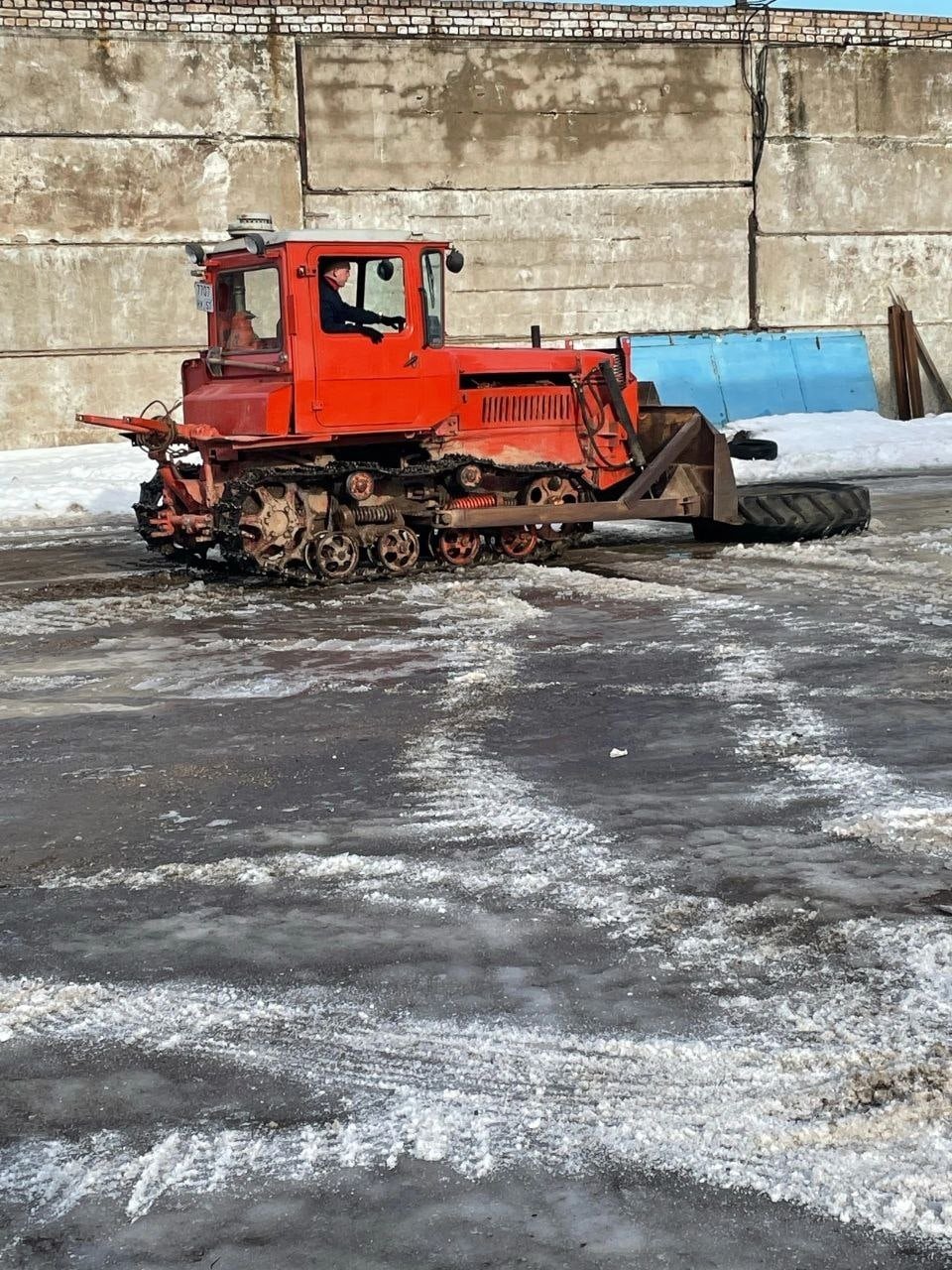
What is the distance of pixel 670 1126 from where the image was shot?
11.1ft

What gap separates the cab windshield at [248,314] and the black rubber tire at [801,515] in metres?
4.07

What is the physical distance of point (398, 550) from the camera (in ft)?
36.8

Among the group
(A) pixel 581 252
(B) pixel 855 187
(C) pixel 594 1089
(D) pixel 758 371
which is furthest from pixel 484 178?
(C) pixel 594 1089

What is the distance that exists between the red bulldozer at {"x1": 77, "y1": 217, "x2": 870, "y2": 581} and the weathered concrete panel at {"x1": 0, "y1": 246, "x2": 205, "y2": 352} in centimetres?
925

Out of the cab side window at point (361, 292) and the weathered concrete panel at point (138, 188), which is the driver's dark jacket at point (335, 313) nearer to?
the cab side window at point (361, 292)

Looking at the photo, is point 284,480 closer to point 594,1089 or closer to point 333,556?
point 333,556

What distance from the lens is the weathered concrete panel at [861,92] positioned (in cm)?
2270

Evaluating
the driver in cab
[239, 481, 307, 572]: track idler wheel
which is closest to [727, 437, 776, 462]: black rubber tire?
the driver in cab

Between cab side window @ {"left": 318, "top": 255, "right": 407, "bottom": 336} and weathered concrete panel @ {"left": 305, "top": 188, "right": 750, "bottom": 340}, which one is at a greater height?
weathered concrete panel @ {"left": 305, "top": 188, "right": 750, "bottom": 340}

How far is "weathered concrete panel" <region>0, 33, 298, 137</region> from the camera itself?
65.2 ft

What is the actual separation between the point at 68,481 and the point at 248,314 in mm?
6781

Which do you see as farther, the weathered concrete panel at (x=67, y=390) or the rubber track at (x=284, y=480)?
the weathered concrete panel at (x=67, y=390)

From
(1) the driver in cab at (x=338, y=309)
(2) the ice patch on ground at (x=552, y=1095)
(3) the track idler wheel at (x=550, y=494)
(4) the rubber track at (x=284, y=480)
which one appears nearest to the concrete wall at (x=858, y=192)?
(3) the track idler wheel at (x=550, y=494)

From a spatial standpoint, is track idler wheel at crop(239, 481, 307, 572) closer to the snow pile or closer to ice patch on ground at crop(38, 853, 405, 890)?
ice patch on ground at crop(38, 853, 405, 890)
